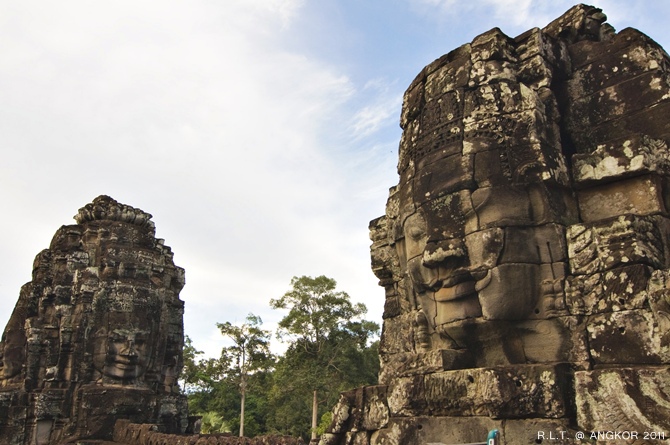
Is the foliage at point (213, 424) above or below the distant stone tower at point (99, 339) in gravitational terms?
below

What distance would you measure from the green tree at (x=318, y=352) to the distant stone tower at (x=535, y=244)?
21722mm

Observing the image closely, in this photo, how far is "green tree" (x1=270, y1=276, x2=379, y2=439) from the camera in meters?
26.5

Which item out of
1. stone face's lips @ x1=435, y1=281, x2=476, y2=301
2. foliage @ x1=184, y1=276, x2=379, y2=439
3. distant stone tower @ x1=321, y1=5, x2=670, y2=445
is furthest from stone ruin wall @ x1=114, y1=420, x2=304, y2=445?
foliage @ x1=184, y1=276, x2=379, y2=439

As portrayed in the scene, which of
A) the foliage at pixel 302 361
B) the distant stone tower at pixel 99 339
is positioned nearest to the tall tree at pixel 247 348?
the foliage at pixel 302 361

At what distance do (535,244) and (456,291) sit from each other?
712 mm

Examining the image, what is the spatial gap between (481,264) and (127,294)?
878cm

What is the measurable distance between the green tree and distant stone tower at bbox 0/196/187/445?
46.6 ft

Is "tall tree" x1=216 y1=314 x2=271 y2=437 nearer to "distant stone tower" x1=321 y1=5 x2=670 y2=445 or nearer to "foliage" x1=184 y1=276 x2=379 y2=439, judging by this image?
"foliage" x1=184 y1=276 x2=379 y2=439

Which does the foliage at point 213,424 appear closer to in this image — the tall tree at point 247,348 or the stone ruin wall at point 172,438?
the tall tree at point 247,348

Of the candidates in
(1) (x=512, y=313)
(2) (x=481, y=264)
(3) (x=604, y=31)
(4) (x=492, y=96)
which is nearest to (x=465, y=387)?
(1) (x=512, y=313)

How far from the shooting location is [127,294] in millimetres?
11570

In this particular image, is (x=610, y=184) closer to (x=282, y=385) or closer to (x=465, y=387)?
(x=465, y=387)

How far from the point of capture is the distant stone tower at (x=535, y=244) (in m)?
4.00

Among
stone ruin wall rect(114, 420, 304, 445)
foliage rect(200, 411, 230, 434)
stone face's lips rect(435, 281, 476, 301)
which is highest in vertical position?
stone face's lips rect(435, 281, 476, 301)
